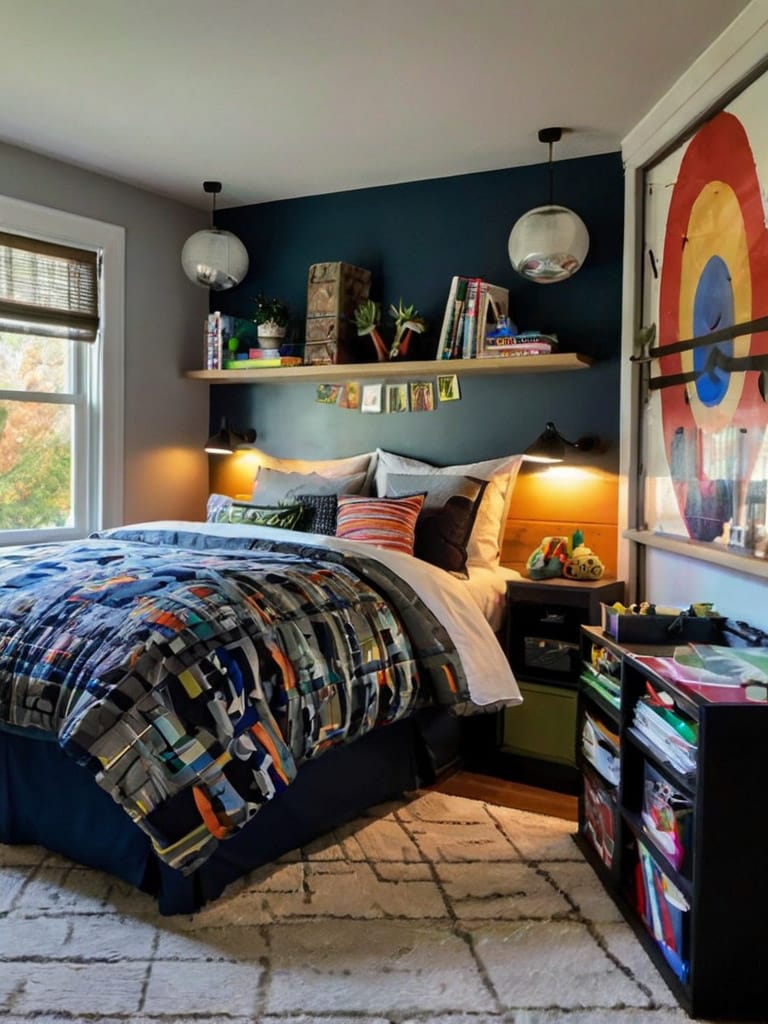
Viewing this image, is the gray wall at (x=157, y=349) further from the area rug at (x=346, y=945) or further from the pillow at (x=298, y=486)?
the area rug at (x=346, y=945)

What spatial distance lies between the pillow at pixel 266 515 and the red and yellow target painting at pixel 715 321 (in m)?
1.46

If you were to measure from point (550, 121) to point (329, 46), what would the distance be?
971 mm

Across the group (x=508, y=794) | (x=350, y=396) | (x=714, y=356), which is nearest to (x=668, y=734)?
(x=508, y=794)

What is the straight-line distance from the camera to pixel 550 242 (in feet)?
11.0

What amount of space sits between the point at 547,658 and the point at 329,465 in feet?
4.80

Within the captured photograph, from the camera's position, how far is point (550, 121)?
10.6ft

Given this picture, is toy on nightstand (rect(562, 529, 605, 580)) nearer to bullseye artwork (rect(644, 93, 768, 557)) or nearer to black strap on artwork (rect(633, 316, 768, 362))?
bullseye artwork (rect(644, 93, 768, 557))

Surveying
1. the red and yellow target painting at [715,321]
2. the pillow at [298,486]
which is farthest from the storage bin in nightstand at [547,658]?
the pillow at [298,486]

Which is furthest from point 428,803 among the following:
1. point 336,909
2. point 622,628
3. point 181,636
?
point 181,636

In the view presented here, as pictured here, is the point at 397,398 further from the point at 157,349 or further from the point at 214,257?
the point at 157,349

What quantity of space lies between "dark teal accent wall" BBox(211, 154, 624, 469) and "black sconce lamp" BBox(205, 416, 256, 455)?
0.22ft

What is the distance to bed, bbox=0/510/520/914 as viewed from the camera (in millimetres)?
2012

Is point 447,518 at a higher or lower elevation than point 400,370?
lower

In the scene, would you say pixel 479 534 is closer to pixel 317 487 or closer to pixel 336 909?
pixel 317 487
